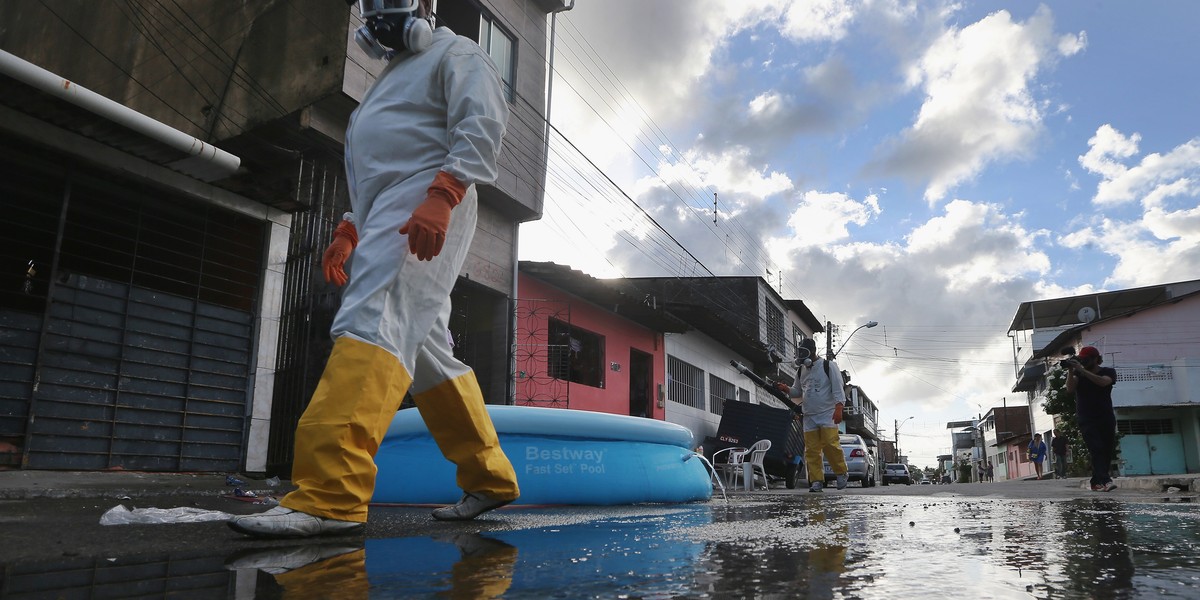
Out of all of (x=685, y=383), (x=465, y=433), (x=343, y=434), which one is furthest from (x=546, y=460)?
(x=685, y=383)

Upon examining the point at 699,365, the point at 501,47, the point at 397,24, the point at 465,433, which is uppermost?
the point at 501,47

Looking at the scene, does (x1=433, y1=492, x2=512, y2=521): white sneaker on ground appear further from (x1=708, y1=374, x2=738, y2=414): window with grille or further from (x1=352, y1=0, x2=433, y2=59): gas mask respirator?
(x1=708, y1=374, x2=738, y2=414): window with grille

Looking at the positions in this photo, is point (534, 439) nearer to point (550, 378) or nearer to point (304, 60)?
point (304, 60)

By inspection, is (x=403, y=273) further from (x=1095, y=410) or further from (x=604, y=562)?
(x=1095, y=410)

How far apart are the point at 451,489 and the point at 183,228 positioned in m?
5.38

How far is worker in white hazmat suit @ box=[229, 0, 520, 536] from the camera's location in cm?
212

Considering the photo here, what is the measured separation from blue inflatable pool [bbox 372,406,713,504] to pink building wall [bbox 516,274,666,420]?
871 centimetres

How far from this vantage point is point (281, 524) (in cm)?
197

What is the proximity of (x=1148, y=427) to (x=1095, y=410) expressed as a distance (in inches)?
1186

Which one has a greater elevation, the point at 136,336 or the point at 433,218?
the point at 136,336

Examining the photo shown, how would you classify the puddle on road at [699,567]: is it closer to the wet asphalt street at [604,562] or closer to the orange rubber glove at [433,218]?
the wet asphalt street at [604,562]

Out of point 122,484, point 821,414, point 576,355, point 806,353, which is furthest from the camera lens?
point 576,355

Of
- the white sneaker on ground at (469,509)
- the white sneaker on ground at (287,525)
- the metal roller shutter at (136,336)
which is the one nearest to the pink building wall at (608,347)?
the metal roller shutter at (136,336)

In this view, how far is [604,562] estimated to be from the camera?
1.56 m
